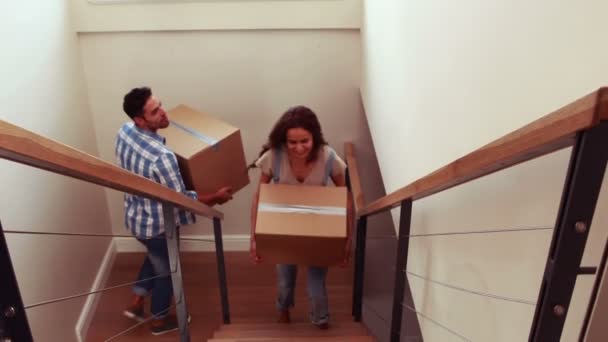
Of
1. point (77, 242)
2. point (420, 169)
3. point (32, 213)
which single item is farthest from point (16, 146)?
point (77, 242)

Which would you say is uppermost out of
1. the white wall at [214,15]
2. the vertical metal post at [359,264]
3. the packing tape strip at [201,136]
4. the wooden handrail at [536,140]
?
the white wall at [214,15]

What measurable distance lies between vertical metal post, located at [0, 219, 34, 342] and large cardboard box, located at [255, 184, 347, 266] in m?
1.35

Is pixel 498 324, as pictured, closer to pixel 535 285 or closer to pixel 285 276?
pixel 535 285

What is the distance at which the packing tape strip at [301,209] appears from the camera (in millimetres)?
2273

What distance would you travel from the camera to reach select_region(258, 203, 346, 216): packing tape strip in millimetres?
2273

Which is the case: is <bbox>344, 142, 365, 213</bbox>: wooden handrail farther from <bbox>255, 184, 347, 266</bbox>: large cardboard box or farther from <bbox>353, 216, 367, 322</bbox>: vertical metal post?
<bbox>255, 184, 347, 266</bbox>: large cardboard box

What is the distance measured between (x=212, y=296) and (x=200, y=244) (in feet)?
1.77

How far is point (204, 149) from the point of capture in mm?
2791

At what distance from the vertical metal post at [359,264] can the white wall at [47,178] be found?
5.11 ft

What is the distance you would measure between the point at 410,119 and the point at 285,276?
3.82 feet

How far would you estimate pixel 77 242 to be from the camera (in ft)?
9.84

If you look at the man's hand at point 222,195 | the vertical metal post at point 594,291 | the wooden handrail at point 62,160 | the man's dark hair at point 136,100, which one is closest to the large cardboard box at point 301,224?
the man's hand at point 222,195

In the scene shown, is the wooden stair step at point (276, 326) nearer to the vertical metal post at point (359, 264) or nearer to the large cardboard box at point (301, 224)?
the vertical metal post at point (359, 264)

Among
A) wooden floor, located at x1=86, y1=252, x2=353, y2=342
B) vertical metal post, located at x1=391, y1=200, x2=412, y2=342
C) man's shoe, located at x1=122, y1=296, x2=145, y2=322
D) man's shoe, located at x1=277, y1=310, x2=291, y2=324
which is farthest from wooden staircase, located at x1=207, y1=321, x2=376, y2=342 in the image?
man's shoe, located at x1=122, y1=296, x2=145, y2=322
